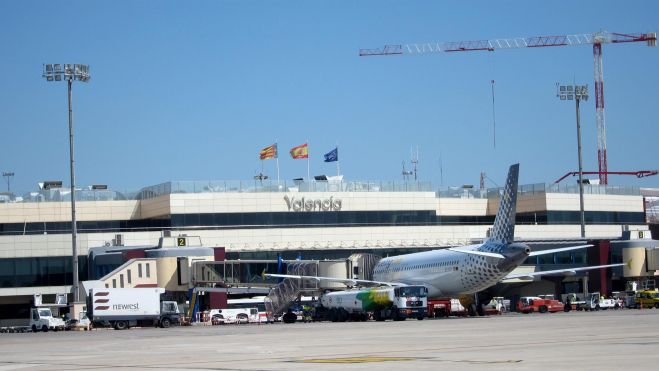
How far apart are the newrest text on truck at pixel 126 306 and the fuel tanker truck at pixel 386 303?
1358 centimetres

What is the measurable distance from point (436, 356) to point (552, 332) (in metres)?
13.8

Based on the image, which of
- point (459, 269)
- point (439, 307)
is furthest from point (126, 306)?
point (459, 269)

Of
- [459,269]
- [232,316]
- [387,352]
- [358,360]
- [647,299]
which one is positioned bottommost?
[232,316]

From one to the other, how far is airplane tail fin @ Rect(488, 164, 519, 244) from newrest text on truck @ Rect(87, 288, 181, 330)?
25.4m

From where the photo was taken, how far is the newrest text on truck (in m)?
80.4

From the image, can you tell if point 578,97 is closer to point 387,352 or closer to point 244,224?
point 244,224

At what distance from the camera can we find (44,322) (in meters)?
85.6

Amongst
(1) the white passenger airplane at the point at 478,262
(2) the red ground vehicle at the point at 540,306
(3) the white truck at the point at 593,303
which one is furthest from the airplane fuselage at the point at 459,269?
(3) the white truck at the point at 593,303

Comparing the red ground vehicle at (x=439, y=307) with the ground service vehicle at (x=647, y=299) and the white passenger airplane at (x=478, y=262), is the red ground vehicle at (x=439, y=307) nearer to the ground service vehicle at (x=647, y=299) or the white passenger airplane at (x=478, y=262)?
the white passenger airplane at (x=478, y=262)

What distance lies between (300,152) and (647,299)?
155 feet

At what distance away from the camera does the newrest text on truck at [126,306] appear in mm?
80375

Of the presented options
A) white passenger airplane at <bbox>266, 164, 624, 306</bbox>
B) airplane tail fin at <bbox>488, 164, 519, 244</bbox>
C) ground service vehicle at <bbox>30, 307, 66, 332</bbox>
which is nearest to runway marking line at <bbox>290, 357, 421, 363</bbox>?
white passenger airplane at <bbox>266, 164, 624, 306</bbox>

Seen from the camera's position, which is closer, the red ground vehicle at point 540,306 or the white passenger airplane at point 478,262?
the white passenger airplane at point 478,262

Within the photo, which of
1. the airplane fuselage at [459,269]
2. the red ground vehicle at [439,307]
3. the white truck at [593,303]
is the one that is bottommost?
the white truck at [593,303]
